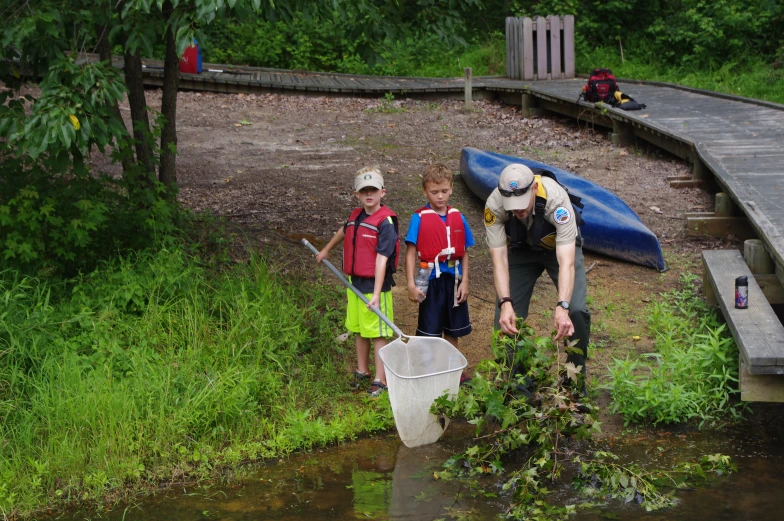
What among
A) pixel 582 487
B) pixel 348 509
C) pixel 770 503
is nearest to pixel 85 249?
pixel 348 509

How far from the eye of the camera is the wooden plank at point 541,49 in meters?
16.5

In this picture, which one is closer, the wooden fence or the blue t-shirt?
the blue t-shirt

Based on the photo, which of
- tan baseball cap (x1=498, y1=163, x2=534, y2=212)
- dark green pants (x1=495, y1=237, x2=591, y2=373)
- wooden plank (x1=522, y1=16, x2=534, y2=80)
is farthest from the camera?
wooden plank (x1=522, y1=16, x2=534, y2=80)

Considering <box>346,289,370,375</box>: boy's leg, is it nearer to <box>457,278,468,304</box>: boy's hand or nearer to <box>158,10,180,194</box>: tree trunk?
<box>457,278,468,304</box>: boy's hand

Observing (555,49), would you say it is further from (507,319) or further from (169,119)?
(507,319)

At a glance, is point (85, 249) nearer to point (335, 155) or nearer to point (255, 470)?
point (255, 470)

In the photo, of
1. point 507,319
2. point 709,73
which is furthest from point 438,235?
point 709,73

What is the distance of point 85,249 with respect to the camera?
648 centimetres

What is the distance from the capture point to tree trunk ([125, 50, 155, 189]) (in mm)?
6754

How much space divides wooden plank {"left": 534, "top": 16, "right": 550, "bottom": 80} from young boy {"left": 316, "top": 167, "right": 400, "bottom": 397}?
1194 cm

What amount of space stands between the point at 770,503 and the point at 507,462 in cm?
132

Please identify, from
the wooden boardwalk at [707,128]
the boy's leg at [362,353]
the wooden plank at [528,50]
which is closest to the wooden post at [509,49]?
the wooden boardwalk at [707,128]

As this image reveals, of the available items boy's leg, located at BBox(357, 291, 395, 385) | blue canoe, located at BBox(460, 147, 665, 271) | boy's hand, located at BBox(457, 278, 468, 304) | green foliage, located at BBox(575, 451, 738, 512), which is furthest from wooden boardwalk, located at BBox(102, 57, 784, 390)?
boy's leg, located at BBox(357, 291, 395, 385)

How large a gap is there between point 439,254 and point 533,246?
2.14 ft
